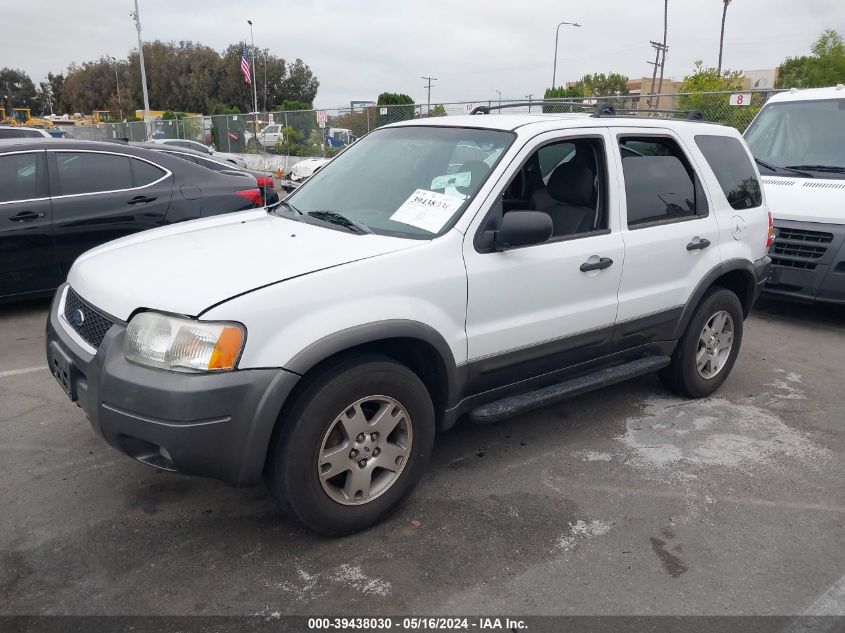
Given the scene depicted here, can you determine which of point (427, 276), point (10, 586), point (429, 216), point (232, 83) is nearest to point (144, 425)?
point (10, 586)

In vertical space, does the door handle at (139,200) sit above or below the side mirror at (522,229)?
below

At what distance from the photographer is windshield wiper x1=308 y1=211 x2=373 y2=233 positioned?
3404 millimetres

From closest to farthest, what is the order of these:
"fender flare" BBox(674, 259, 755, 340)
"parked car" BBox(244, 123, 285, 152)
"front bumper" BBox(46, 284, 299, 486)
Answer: "front bumper" BBox(46, 284, 299, 486) → "fender flare" BBox(674, 259, 755, 340) → "parked car" BBox(244, 123, 285, 152)

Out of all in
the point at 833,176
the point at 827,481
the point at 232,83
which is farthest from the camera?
the point at 232,83

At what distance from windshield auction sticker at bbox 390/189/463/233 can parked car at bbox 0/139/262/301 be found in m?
3.95

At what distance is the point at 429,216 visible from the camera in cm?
339

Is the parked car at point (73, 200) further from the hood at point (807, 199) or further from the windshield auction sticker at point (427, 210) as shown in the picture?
the hood at point (807, 199)

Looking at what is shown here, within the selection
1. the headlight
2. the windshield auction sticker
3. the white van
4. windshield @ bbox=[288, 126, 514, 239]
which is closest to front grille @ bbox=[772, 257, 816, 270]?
the white van

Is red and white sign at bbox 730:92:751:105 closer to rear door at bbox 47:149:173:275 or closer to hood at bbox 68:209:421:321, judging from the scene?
rear door at bbox 47:149:173:275

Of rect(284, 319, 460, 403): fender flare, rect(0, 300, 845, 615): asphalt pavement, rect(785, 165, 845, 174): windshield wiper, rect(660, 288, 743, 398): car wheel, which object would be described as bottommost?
rect(0, 300, 845, 615): asphalt pavement

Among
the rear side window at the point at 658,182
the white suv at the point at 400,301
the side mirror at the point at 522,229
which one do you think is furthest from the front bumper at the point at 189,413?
the rear side window at the point at 658,182

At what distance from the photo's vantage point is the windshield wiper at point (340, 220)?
340 cm

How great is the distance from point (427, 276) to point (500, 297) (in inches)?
18.2

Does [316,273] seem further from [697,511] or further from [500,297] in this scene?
→ [697,511]
